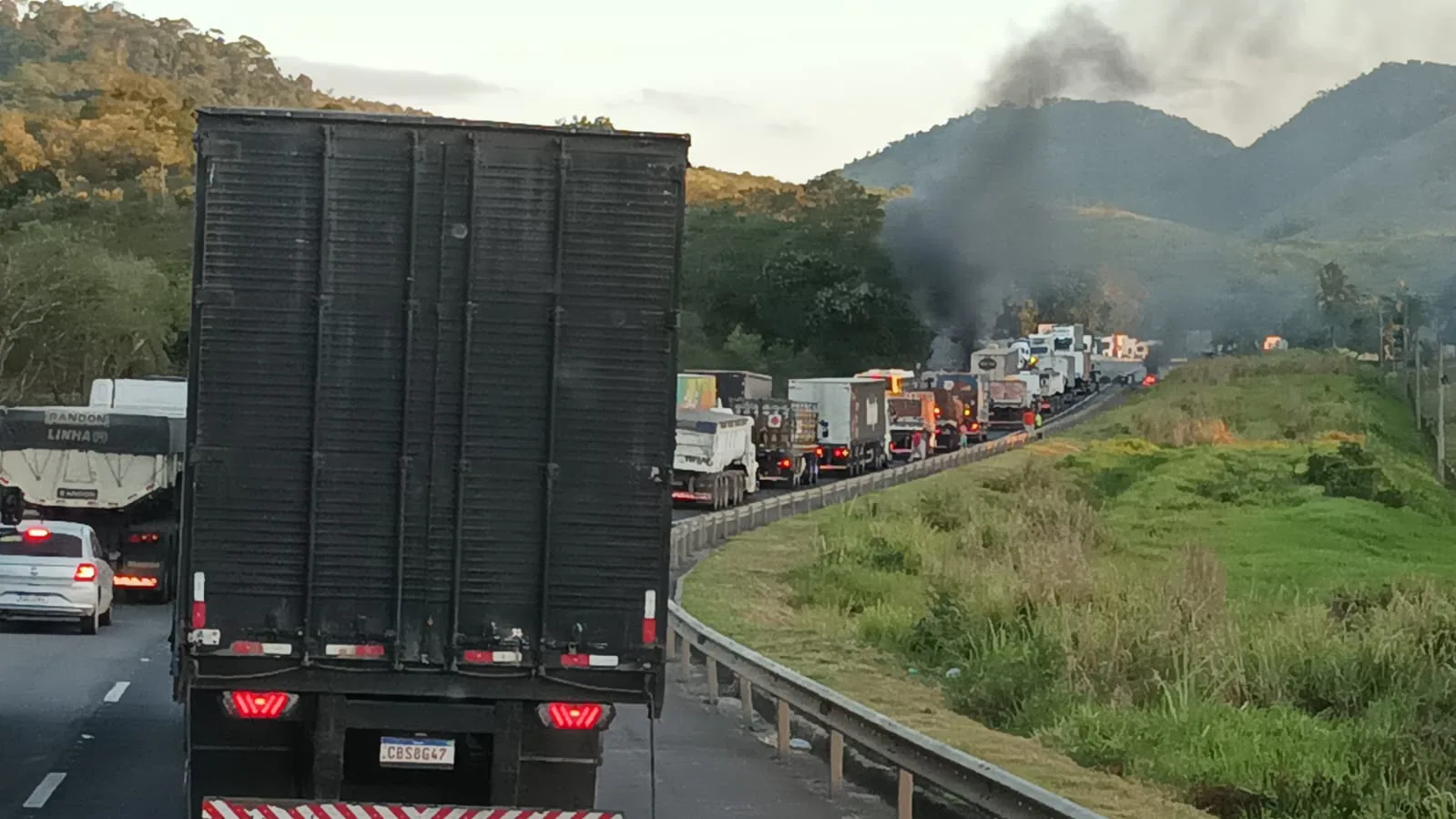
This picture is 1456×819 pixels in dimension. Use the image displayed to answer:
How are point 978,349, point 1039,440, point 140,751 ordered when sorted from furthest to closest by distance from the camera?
point 978,349, point 1039,440, point 140,751

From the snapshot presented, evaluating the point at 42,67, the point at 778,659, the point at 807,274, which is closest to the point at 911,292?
the point at 807,274

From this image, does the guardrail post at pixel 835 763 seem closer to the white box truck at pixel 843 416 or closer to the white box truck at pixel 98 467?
the white box truck at pixel 98 467

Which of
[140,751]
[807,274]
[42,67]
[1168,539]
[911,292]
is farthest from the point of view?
[42,67]

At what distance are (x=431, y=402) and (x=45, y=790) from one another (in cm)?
521

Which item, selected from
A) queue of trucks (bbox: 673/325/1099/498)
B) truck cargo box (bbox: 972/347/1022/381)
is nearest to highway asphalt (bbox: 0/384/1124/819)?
queue of trucks (bbox: 673/325/1099/498)

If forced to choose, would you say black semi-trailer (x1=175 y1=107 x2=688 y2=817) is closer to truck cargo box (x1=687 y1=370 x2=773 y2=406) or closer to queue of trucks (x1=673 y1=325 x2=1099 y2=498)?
queue of trucks (x1=673 y1=325 x2=1099 y2=498)

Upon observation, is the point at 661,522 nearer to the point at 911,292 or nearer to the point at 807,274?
the point at 911,292

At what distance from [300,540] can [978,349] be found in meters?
93.4

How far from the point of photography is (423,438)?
10.7 metres

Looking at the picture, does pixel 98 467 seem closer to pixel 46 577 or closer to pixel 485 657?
pixel 46 577

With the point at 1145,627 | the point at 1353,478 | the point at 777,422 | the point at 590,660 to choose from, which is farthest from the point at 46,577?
the point at 1353,478

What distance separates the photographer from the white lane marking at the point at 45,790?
1348 cm

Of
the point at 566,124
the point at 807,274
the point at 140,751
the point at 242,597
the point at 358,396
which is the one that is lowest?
the point at 140,751

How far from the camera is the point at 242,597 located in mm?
10602
